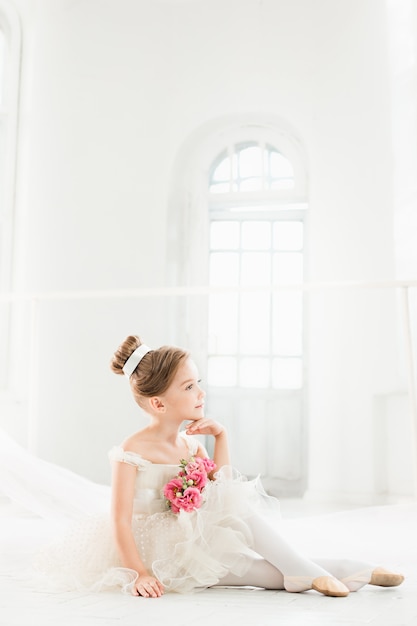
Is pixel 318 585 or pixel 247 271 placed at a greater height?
pixel 247 271

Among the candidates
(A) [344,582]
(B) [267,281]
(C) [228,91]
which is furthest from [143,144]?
(A) [344,582]

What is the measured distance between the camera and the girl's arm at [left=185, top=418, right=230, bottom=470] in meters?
1.60

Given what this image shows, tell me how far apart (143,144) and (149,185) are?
8.8 inches

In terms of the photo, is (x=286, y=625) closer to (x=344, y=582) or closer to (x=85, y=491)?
Answer: (x=344, y=582)

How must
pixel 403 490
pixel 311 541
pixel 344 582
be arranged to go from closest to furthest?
pixel 344 582 < pixel 311 541 < pixel 403 490

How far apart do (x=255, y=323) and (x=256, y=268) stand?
300 millimetres

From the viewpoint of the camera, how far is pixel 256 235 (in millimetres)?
4012

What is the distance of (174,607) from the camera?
131cm

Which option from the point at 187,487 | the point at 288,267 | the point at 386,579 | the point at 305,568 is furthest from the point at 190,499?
the point at 288,267

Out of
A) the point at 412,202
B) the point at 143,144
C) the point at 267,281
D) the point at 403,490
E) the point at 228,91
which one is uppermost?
the point at 228,91

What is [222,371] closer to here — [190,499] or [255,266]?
[255,266]

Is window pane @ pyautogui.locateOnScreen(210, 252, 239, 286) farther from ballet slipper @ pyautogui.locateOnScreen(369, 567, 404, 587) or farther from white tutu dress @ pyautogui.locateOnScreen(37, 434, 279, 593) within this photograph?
ballet slipper @ pyautogui.locateOnScreen(369, 567, 404, 587)

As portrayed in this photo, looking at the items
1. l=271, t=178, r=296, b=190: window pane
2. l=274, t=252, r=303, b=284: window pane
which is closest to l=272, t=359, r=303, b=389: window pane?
l=274, t=252, r=303, b=284: window pane

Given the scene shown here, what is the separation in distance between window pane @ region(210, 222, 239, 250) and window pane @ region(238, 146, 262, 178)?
0.28 meters
